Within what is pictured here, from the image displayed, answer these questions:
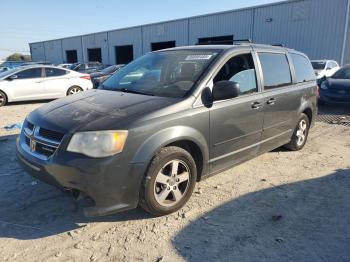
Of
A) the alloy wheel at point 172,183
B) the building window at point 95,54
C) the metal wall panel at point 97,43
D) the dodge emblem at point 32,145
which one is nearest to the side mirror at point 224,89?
the alloy wheel at point 172,183

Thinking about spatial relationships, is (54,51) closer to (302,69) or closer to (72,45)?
(72,45)

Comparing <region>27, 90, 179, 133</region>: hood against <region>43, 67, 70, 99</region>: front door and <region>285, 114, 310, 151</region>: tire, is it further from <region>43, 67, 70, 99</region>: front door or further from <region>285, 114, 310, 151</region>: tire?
<region>43, 67, 70, 99</region>: front door

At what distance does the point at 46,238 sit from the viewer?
3141mm

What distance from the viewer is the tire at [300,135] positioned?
19.0ft

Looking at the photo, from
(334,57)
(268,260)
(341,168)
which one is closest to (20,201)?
(268,260)

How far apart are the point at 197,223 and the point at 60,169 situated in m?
1.47

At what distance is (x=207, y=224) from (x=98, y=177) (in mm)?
1236

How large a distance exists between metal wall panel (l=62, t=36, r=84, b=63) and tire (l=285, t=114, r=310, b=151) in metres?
41.8

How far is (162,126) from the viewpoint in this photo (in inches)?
130

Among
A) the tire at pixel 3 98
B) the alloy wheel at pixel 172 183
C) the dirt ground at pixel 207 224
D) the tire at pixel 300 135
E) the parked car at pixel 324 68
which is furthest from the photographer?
the parked car at pixel 324 68

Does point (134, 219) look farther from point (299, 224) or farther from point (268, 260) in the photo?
point (299, 224)

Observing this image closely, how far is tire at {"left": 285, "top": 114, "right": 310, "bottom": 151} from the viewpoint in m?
5.79

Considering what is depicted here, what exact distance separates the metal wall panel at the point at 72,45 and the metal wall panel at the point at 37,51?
7704mm

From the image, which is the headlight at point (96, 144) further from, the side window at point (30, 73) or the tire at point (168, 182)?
the side window at point (30, 73)
